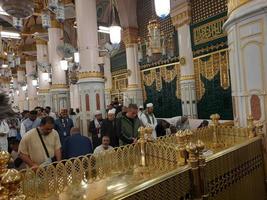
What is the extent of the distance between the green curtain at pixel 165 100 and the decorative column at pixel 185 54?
4.09 ft

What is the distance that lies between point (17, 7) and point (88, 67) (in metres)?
3.26

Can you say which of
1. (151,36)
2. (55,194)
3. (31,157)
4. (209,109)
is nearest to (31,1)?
(31,157)

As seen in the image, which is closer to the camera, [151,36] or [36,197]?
[36,197]

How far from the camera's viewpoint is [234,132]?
4.25 m

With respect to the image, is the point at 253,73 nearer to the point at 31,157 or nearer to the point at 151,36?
the point at 31,157

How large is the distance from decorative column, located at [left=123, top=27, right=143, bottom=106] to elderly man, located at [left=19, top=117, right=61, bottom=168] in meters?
9.45

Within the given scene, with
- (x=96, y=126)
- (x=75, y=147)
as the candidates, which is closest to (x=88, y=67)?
(x=96, y=126)

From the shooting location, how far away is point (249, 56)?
4.35 meters

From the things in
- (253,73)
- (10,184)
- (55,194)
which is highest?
(253,73)

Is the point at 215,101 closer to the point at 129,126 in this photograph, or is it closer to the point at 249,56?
the point at 249,56

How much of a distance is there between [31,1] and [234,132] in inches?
151

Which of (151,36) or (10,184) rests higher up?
(151,36)

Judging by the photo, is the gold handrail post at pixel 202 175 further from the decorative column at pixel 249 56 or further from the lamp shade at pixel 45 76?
the lamp shade at pixel 45 76

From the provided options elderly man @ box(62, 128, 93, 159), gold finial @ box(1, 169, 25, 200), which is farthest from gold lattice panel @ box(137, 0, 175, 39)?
gold finial @ box(1, 169, 25, 200)
